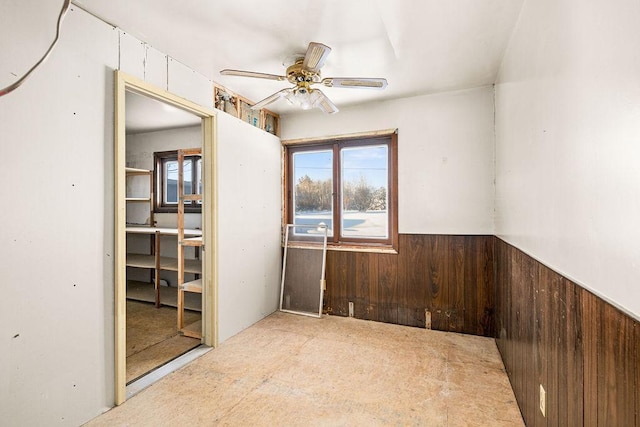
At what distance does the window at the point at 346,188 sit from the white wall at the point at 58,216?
2.15m

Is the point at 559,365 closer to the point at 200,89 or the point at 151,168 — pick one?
the point at 200,89

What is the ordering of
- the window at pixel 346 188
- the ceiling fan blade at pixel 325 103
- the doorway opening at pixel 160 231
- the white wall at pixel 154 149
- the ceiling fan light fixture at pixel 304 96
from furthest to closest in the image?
the white wall at pixel 154 149
the window at pixel 346 188
the ceiling fan blade at pixel 325 103
the ceiling fan light fixture at pixel 304 96
the doorway opening at pixel 160 231

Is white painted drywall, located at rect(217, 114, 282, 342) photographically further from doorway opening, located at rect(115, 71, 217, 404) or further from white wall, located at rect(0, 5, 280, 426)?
white wall, located at rect(0, 5, 280, 426)

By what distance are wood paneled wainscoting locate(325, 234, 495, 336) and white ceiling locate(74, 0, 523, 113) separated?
1733 mm

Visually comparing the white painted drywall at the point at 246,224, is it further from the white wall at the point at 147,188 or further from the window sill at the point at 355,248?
the white wall at the point at 147,188

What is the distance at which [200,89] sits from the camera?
2.74 m

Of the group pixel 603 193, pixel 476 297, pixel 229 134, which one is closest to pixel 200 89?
A: pixel 229 134

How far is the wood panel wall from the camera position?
0.83 meters

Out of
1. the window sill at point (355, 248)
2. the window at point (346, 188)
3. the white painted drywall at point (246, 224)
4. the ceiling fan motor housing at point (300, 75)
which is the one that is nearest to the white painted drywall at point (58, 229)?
the white painted drywall at point (246, 224)

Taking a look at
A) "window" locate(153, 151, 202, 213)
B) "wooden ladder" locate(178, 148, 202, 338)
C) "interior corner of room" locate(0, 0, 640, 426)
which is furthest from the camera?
"window" locate(153, 151, 202, 213)

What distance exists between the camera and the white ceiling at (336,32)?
1844mm

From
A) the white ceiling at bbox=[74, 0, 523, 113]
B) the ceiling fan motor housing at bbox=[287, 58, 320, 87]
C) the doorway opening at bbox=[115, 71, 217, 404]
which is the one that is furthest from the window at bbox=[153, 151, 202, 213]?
the ceiling fan motor housing at bbox=[287, 58, 320, 87]

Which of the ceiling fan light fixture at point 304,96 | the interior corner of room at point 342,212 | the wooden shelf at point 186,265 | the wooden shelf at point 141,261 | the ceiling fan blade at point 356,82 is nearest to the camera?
the interior corner of room at point 342,212

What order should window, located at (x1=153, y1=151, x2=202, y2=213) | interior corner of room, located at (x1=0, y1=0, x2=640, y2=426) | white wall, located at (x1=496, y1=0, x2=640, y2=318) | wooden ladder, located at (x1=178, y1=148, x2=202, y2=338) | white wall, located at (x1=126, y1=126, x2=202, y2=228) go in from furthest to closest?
window, located at (x1=153, y1=151, x2=202, y2=213), white wall, located at (x1=126, y1=126, x2=202, y2=228), wooden ladder, located at (x1=178, y1=148, x2=202, y2=338), interior corner of room, located at (x1=0, y1=0, x2=640, y2=426), white wall, located at (x1=496, y1=0, x2=640, y2=318)
